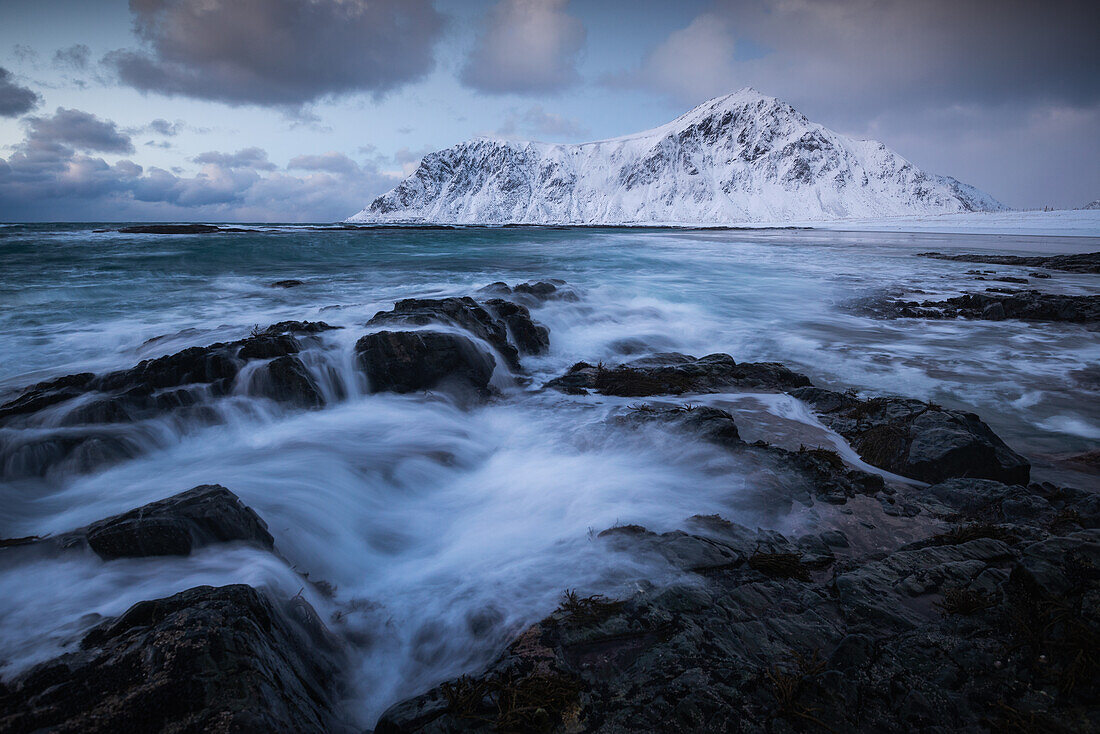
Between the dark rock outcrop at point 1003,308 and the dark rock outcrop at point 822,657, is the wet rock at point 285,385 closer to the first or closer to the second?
the dark rock outcrop at point 822,657

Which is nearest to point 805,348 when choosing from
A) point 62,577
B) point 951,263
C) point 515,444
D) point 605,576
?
point 515,444

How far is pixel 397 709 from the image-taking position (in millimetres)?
1888

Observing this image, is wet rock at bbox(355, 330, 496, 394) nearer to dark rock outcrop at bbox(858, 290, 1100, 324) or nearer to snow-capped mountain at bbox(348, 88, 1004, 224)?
dark rock outcrop at bbox(858, 290, 1100, 324)

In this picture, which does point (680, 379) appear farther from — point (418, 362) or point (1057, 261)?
point (1057, 261)

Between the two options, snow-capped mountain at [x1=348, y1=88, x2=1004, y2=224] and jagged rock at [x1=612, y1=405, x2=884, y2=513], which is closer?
jagged rock at [x1=612, y1=405, x2=884, y2=513]

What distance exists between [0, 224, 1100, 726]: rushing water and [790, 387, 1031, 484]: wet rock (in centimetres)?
45

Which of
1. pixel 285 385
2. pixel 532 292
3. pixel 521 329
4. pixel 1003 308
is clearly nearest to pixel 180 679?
pixel 285 385

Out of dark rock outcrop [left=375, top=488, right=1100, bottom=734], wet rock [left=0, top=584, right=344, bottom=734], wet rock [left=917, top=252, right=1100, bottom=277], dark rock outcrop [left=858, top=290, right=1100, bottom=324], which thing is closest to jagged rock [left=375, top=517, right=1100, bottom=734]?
dark rock outcrop [left=375, top=488, right=1100, bottom=734]

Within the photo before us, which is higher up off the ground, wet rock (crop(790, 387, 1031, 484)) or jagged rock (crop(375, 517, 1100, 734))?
jagged rock (crop(375, 517, 1100, 734))

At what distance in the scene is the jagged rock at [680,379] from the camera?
20.5 feet

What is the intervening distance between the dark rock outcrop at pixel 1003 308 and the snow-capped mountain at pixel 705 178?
382 ft

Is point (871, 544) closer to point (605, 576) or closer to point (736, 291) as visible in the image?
point (605, 576)

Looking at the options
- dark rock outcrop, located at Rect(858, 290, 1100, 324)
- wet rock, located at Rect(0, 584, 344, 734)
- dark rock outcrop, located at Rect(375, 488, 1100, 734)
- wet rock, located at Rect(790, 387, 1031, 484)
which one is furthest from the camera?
dark rock outcrop, located at Rect(858, 290, 1100, 324)

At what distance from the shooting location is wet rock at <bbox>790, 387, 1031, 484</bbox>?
151 inches
